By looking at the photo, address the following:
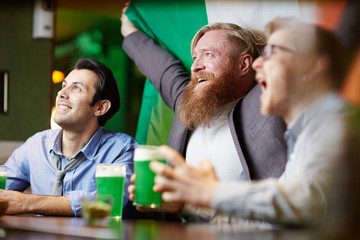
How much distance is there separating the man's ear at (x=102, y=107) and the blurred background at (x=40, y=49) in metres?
0.49

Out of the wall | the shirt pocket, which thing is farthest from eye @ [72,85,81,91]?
the wall

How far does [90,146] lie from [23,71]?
43.1 inches

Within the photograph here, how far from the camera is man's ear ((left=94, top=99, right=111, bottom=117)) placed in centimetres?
222

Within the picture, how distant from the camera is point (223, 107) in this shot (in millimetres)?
1980

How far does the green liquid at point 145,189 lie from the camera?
1311 millimetres

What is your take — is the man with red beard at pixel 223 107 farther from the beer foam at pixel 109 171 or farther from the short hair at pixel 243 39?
the beer foam at pixel 109 171

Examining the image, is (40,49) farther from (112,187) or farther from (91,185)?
(112,187)

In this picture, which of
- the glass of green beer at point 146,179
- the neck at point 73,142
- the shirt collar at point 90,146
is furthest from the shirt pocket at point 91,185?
the glass of green beer at point 146,179

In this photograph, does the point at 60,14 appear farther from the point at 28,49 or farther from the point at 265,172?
the point at 265,172

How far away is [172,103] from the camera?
6.97 feet

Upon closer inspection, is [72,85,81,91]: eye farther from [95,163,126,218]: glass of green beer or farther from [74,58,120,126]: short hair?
[95,163,126,218]: glass of green beer

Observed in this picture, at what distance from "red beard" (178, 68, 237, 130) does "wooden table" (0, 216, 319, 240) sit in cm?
63

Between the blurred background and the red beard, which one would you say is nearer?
the red beard

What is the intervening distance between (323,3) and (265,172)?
1.97 ft
